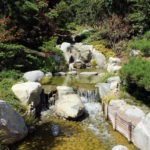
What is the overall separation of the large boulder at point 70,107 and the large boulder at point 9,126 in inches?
72.5

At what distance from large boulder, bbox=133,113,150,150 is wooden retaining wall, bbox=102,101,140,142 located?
1.24 ft

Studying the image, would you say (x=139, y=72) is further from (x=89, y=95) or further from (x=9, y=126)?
(x=9, y=126)

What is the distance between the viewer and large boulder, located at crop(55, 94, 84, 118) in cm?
675

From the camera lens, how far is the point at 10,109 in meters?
5.27

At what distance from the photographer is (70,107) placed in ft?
22.7

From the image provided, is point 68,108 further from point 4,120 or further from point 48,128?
point 4,120

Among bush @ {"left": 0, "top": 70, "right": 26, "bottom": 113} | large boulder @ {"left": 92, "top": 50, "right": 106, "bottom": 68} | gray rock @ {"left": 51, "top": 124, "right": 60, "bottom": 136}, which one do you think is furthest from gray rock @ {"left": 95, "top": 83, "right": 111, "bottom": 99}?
large boulder @ {"left": 92, "top": 50, "right": 106, "bottom": 68}

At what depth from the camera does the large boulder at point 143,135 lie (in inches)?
169

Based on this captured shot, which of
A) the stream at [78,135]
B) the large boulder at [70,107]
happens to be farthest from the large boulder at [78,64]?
the large boulder at [70,107]

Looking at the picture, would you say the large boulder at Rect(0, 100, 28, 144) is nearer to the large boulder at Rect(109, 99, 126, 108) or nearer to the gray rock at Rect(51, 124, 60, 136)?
the gray rock at Rect(51, 124, 60, 136)

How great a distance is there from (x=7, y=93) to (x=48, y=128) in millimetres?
2207

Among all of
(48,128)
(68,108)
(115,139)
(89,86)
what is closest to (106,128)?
(115,139)

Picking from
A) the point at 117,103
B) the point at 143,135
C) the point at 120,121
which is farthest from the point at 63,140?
the point at 117,103

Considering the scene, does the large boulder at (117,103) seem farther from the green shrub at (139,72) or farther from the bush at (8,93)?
the bush at (8,93)
